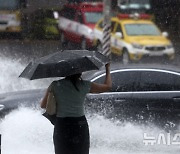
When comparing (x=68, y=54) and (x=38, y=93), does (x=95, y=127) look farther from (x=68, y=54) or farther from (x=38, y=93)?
(x=68, y=54)

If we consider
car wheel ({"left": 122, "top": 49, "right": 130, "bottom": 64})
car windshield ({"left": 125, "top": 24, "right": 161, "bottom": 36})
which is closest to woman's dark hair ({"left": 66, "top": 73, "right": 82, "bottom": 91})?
car wheel ({"left": 122, "top": 49, "right": 130, "bottom": 64})

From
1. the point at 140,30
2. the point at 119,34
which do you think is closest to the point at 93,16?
the point at 119,34

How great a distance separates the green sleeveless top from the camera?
6273 millimetres

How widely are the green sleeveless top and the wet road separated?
16959mm

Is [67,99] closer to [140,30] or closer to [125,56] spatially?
[125,56]

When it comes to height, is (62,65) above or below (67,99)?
above

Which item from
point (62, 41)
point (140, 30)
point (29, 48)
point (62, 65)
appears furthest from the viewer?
point (29, 48)

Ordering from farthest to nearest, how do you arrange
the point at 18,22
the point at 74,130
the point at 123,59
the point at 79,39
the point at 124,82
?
1. the point at 18,22
2. the point at 79,39
3. the point at 123,59
4. the point at 124,82
5. the point at 74,130

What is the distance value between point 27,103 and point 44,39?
18.4 metres

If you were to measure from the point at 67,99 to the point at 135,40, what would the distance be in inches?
648

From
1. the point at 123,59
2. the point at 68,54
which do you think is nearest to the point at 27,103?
the point at 68,54

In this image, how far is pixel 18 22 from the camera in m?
26.5

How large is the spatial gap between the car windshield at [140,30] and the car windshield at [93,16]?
1.95 m

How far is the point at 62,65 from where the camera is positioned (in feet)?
20.9
